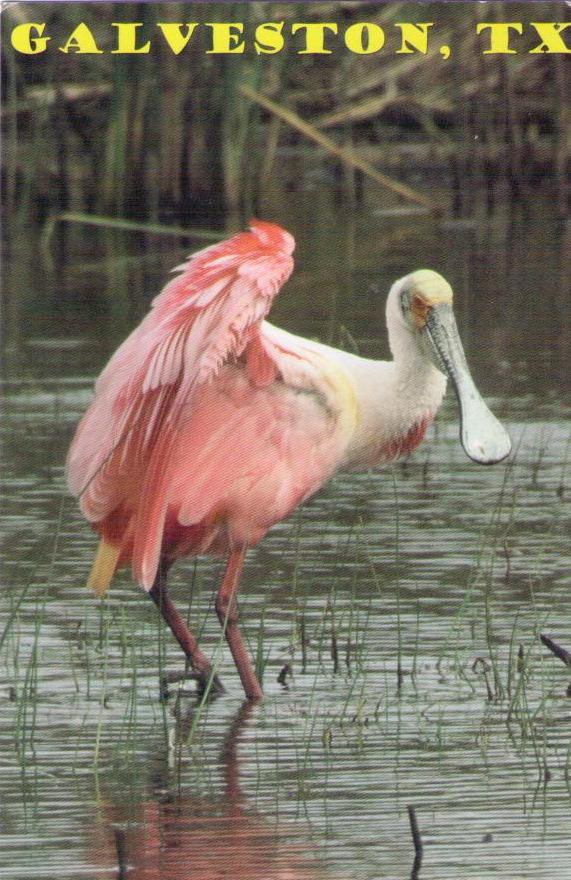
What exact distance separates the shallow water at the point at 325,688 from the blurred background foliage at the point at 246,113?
7.14 meters

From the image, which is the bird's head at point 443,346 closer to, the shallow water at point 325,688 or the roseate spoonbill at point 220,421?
the roseate spoonbill at point 220,421

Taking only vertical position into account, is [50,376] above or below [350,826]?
below

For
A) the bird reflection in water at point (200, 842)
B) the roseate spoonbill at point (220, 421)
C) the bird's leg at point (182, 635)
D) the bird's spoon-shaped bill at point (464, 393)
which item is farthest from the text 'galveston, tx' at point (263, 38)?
the bird reflection in water at point (200, 842)

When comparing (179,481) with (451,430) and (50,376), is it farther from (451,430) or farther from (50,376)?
(50,376)

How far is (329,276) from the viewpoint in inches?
594

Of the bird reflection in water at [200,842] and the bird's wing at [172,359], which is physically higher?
the bird's wing at [172,359]

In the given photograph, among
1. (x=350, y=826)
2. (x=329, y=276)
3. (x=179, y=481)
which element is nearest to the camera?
(x=350, y=826)

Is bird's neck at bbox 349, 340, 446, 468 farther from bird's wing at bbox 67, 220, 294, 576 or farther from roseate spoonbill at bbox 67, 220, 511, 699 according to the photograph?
bird's wing at bbox 67, 220, 294, 576

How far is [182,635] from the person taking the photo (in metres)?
6.34

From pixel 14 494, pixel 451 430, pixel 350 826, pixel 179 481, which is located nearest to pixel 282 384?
pixel 179 481

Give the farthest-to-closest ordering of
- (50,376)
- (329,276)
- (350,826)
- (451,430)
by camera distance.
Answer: (329,276) → (50,376) → (451,430) → (350,826)

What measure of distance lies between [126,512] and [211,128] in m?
11.8

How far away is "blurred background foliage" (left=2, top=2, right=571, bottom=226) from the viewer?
58.1ft

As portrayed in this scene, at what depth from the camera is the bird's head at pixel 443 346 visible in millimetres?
6613
